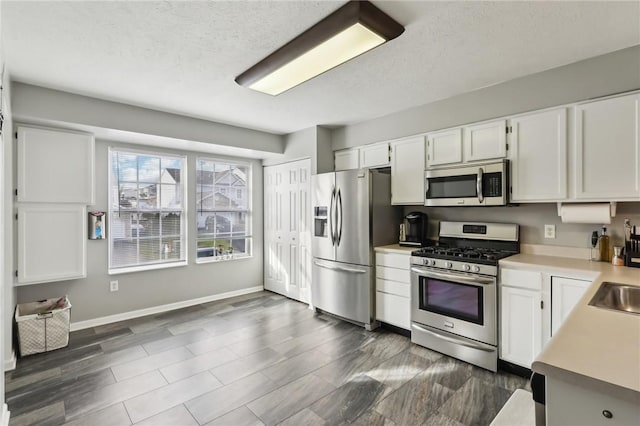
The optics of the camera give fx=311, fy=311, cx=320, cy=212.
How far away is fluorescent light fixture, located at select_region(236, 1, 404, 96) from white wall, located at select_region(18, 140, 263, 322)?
2.46 meters

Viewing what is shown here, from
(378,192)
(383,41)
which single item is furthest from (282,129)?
(383,41)

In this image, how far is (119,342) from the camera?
327 centimetres

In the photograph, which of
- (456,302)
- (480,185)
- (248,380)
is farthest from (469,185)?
(248,380)

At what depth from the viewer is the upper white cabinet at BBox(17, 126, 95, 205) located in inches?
119

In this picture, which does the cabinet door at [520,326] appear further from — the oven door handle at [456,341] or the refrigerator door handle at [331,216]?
the refrigerator door handle at [331,216]

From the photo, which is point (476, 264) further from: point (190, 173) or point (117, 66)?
point (190, 173)

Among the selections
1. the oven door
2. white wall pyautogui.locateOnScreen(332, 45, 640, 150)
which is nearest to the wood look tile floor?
the oven door

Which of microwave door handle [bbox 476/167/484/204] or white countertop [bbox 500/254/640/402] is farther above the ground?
microwave door handle [bbox 476/167/484/204]

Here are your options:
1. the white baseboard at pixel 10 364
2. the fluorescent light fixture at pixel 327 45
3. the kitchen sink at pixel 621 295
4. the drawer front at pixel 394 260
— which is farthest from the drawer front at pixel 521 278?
the white baseboard at pixel 10 364

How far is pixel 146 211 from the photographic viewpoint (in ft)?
13.8

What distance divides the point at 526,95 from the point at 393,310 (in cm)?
246

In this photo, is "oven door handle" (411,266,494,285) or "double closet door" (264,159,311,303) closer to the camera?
"oven door handle" (411,266,494,285)

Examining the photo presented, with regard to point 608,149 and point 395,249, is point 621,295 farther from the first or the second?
point 395,249

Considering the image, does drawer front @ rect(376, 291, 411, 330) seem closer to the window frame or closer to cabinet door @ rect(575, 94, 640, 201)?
cabinet door @ rect(575, 94, 640, 201)
